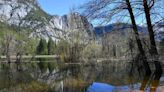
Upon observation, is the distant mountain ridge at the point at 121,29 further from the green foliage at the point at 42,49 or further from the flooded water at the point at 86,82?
the green foliage at the point at 42,49

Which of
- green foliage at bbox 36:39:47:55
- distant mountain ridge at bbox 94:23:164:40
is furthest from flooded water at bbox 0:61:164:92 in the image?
green foliage at bbox 36:39:47:55

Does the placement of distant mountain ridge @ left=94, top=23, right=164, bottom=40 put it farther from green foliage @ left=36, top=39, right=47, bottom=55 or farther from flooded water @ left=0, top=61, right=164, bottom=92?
green foliage @ left=36, top=39, right=47, bottom=55

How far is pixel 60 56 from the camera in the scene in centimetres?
9250

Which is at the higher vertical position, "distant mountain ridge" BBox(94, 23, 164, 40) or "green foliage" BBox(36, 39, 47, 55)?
"green foliage" BBox(36, 39, 47, 55)

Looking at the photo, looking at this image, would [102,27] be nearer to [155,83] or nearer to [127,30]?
[127,30]

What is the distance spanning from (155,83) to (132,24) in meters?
3.06

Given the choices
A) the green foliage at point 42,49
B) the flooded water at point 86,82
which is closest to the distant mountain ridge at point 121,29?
the flooded water at point 86,82


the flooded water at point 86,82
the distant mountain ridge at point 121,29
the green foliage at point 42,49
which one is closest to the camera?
the distant mountain ridge at point 121,29

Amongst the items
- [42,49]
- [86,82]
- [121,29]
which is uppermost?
[42,49]

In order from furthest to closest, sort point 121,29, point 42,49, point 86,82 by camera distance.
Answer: point 42,49 → point 86,82 → point 121,29

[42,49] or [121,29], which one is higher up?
[42,49]

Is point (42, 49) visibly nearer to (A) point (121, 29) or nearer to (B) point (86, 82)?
(B) point (86, 82)

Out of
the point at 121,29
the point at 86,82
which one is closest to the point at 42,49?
the point at 86,82

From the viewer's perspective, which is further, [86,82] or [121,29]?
[86,82]
